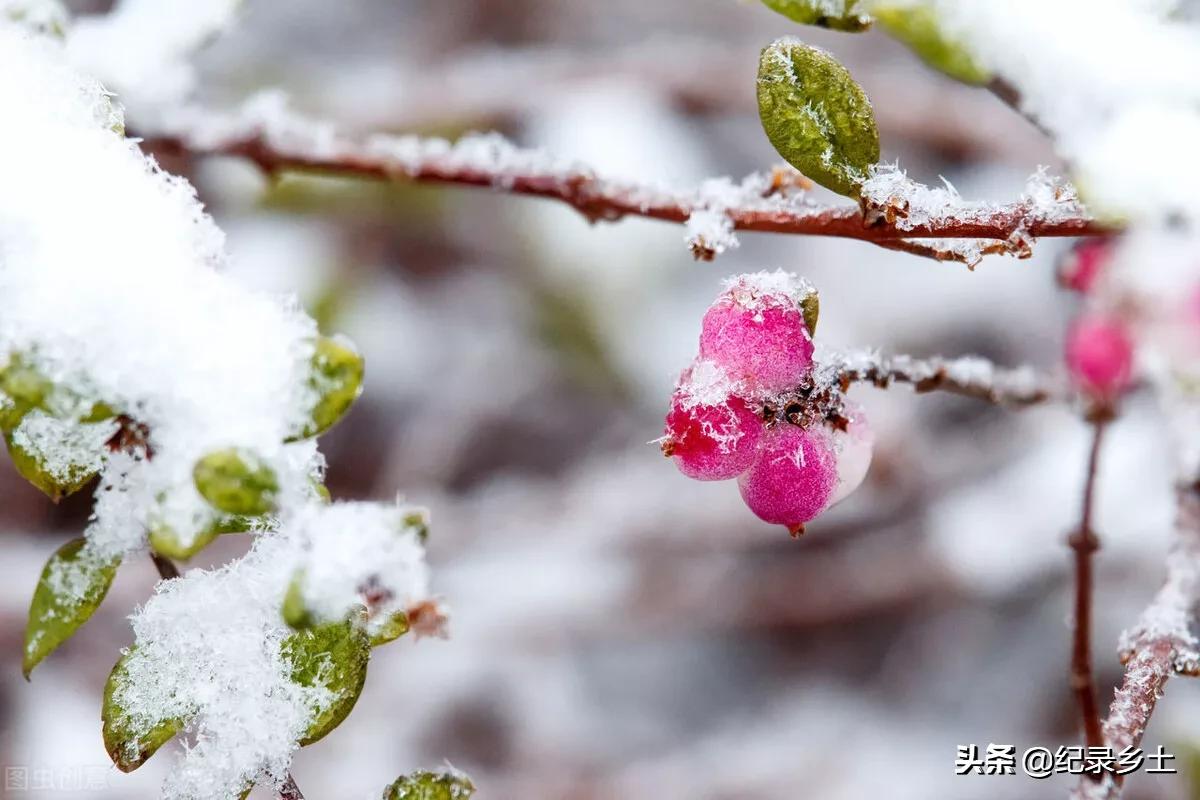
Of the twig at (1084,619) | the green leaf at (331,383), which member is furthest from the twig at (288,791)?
the twig at (1084,619)

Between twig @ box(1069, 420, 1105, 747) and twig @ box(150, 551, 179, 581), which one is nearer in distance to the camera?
twig @ box(150, 551, 179, 581)

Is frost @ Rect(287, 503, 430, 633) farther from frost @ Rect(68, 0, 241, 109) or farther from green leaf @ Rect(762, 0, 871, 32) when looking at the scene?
frost @ Rect(68, 0, 241, 109)

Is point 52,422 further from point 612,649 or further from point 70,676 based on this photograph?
point 612,649

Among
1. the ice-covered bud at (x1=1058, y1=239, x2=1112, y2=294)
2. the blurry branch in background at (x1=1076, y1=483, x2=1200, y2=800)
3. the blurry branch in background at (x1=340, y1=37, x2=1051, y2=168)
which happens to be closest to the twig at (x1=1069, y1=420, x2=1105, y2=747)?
Answer: the blurry branch in background at (x1=1076, y1=483, x2=1200, y2=800)

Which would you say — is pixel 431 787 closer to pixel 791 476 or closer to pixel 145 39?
pixel 791 476

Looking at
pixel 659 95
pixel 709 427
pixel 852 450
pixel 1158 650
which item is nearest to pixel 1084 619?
pixel 1158 650

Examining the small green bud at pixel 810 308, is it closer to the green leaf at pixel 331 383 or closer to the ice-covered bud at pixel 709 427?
the ice-covered bud at pixel 709 427
